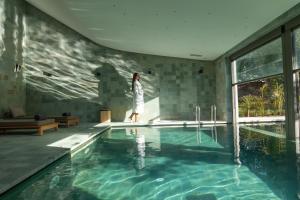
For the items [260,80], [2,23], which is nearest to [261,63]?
[260,80]

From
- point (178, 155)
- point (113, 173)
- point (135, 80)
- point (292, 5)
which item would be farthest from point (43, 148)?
point (135, 80)

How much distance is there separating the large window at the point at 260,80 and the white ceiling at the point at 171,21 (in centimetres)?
77

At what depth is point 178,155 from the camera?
5.37 meters

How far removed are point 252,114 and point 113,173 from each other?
38.0ft

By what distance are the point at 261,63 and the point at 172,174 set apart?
675 cm

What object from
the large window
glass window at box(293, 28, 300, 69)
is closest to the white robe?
the large window

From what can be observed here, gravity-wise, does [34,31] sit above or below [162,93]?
above

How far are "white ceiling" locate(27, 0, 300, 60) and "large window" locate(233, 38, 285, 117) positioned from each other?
0.77 meters

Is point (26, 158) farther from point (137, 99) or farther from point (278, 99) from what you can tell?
point (278, 99)

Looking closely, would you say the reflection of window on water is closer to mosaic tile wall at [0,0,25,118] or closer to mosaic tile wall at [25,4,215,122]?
mosaic tile wall at [0,0,25,118]

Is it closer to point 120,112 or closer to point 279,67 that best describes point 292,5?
point 279,67

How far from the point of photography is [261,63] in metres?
9.48

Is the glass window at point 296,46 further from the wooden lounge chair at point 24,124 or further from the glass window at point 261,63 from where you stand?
the wooden lounge chair at point 24,124

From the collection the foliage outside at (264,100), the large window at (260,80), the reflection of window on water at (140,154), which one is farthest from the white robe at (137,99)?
the foliage outside at (264,100)
